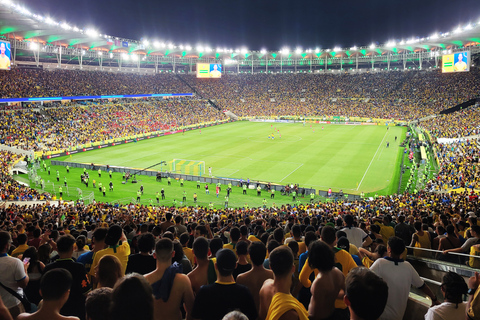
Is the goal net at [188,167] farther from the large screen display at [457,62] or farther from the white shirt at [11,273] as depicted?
the large screen display at [457,62]

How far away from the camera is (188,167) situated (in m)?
41.4

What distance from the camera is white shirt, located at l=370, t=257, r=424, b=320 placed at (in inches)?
191

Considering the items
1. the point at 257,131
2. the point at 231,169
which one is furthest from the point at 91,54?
the point at 231,169

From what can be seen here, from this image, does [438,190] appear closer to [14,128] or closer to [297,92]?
[14,128]

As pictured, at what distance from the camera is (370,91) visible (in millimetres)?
102312

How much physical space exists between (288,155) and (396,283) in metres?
43.6

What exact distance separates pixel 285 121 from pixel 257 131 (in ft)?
66.7

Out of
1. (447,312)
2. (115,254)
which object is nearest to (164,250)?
(115,254)

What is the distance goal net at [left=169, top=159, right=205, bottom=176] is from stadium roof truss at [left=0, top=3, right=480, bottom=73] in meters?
30.1

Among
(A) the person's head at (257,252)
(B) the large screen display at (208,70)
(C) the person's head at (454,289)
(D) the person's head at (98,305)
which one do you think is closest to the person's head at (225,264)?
(A) the person's head at (257,252)

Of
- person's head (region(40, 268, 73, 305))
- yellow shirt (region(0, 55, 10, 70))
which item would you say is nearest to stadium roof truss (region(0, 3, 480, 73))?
yellow shirt (region(0, 55, 10, 70))

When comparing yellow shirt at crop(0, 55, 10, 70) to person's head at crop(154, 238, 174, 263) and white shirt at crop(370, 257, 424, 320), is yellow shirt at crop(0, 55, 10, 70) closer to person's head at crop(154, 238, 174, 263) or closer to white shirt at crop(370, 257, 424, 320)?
person's head at crop(154, 238, 174, 263)

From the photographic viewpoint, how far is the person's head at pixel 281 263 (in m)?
4.16

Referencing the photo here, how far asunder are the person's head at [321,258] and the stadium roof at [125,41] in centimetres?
5418
